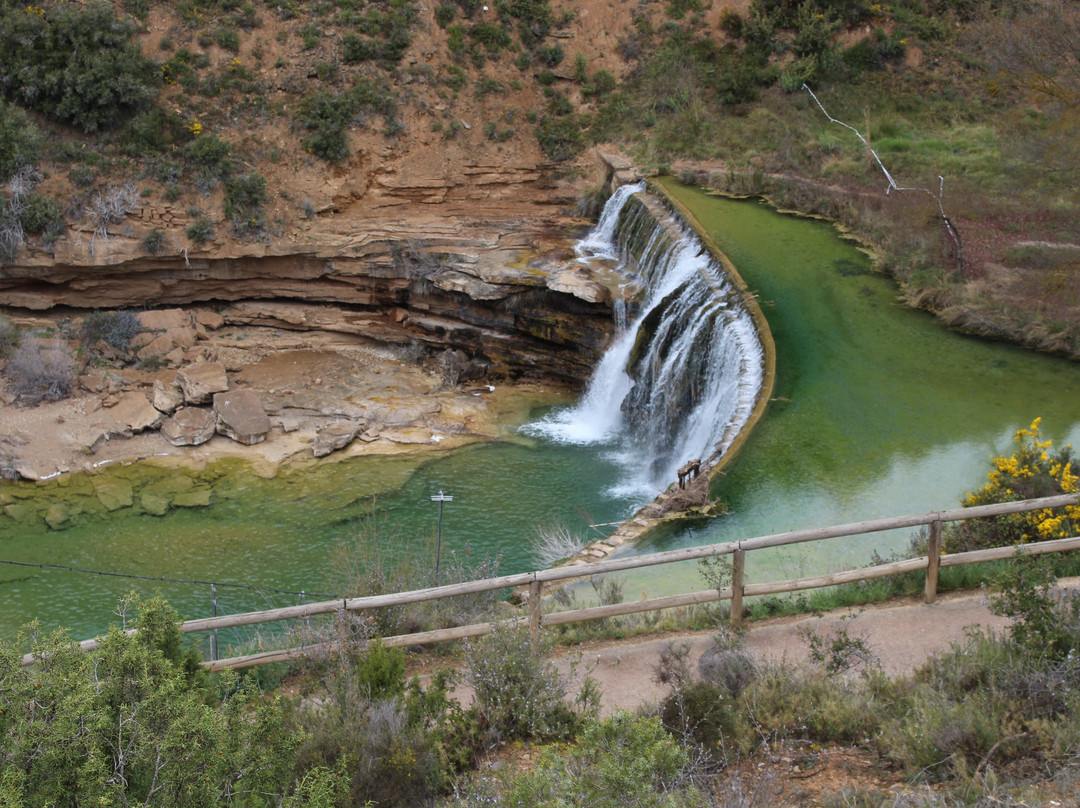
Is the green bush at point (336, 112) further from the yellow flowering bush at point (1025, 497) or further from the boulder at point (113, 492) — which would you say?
the yellow flowering bush at point (1025, 497)

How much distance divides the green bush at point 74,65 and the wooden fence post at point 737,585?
16.8m

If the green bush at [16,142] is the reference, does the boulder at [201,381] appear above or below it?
below

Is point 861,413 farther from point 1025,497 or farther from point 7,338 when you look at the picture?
point 7,338

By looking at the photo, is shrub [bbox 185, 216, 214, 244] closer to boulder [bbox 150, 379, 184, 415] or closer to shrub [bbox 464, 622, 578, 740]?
boulder [bbox 150, 379, 184, 415]

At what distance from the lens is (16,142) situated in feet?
57.0

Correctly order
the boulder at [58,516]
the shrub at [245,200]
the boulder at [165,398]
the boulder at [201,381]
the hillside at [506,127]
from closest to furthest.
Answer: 1. the boulder at [58,516]
2. the boulder at [165,398]
3. the boulder at [201,381]
4. the hillside at [506,127]
5. the shrub at [245,200]

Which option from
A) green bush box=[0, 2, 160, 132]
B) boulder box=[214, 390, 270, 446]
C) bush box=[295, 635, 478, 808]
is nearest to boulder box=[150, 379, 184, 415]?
boulder box=[214, 390, 270, 446]

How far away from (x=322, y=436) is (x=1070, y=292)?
1136 cm

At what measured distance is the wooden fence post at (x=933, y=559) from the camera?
6.76 m

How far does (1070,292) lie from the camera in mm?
12906

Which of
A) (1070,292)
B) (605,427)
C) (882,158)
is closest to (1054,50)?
(1070,292)

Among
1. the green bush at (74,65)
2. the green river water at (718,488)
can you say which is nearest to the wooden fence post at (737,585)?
the green river water at (718,488)

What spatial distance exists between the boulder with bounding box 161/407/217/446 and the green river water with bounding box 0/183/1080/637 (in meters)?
0.81

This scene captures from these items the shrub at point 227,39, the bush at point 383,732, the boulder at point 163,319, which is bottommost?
the bush at point 383,732
